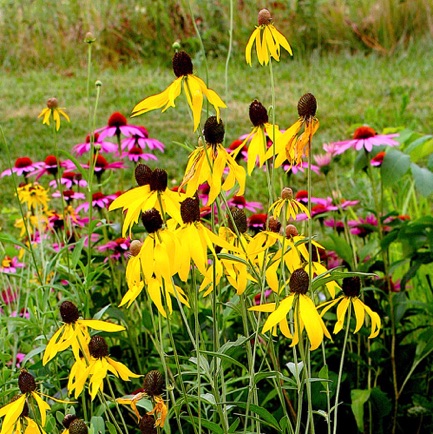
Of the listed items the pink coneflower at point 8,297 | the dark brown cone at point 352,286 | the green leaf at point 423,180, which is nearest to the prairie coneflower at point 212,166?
the dark brown cone at point 352,286

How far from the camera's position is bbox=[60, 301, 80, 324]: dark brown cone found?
4.32ft

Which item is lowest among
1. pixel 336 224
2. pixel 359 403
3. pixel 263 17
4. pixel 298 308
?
pixel 359 403

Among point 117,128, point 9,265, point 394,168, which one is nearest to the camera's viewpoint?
point 394,168

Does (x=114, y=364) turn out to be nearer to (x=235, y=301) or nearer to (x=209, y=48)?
(x=235, y=301)

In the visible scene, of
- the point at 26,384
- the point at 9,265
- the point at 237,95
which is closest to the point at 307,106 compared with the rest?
the point at 26,384

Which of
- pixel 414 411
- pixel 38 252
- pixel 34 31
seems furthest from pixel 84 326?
pixel 34 31

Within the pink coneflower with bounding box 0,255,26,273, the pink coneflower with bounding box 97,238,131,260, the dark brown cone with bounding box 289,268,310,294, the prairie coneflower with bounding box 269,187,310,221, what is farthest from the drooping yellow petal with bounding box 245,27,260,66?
the pink coneflower with bounding box 0,255,26,273

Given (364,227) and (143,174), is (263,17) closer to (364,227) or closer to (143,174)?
(143,174)

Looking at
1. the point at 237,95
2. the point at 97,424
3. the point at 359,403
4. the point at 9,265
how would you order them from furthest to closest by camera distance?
the point at 237,95
the point at 9,265
the point at 359,403
the point at 97,424

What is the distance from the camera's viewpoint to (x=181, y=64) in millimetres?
1249

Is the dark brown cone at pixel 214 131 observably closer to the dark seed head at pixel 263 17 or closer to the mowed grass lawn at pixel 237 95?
the dark seed head at pixel 263 17

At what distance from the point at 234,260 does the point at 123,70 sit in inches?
258

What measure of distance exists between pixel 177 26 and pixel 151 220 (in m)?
6.99

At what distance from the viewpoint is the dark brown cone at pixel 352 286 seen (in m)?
1.37
